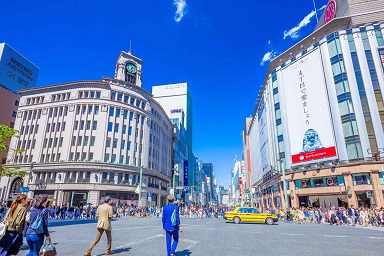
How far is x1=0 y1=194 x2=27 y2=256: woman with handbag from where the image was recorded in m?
5.29

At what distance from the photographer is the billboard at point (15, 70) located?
2623 inches

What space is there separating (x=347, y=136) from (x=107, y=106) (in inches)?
1703

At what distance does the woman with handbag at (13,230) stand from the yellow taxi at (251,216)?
67.4 feet

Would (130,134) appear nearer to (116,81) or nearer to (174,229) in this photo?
(116,81)

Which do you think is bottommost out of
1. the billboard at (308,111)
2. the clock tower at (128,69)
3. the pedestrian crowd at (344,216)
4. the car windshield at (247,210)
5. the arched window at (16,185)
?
the pedestrian crowd at (344,216)

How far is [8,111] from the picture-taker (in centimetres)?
5791

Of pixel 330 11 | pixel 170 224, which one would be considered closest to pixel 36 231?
pixel 170 224

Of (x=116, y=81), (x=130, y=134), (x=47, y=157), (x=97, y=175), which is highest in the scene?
(x=116, y=81)

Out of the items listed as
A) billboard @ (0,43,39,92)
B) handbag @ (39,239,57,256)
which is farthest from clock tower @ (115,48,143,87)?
handbag @ (39,239,57,256)

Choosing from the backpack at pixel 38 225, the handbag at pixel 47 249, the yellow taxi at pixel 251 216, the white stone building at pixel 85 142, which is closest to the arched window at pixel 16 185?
the white stone building at pixel 85 142

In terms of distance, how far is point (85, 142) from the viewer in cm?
4556

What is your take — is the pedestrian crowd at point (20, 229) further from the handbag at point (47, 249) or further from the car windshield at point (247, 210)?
the car windshield at point (247, 210)


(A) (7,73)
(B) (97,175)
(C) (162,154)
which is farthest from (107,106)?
(A) (7,73)

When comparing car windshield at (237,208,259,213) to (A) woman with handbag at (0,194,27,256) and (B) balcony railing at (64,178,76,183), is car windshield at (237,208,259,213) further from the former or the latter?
(B) balcony railing at (64,178,76,183)
